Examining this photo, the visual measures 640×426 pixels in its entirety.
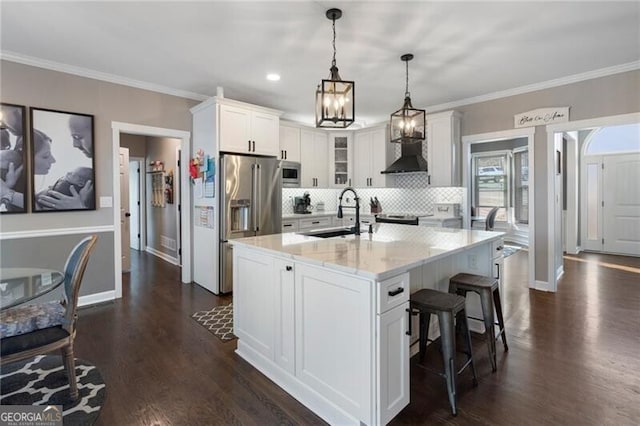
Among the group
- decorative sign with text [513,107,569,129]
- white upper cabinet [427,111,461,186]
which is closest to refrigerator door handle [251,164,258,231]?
white upper cabinet [427,111,461,186]

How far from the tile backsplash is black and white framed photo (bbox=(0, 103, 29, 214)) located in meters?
3.59

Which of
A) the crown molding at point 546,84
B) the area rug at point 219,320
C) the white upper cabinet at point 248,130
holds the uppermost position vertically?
the crown molding at point 546,84

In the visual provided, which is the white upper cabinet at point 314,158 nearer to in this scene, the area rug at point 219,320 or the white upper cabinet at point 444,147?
the white upper cabinet at point 444,147

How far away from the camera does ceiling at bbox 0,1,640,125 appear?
251cm

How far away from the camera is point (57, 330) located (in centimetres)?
206

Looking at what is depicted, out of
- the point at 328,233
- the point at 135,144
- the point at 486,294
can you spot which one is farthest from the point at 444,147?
the point at 135,144

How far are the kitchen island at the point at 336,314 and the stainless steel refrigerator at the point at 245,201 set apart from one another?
1.61 meters

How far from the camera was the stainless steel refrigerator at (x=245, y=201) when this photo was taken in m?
4.10

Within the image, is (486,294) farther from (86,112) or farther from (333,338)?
(86,112)

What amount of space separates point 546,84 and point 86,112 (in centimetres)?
560

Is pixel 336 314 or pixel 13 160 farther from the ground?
pixel 13 160

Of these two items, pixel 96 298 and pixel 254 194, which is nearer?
pixel 96 298

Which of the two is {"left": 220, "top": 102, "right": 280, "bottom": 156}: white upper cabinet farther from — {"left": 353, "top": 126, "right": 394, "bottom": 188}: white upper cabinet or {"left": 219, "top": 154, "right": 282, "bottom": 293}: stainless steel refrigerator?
{"left": 353, "top": 126, "right": 394, "bottom": 188}: white upper cabinet

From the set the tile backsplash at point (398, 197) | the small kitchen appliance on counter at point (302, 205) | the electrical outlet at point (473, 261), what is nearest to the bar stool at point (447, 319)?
the electrical outlet at point (473, 261)
